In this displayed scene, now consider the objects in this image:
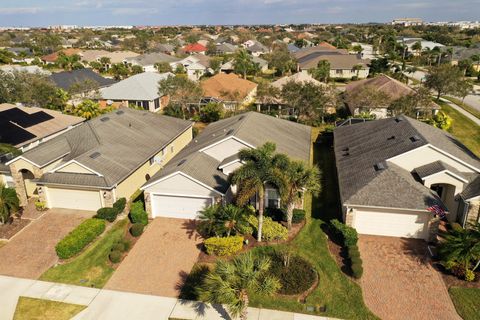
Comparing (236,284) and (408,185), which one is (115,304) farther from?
(408,185)

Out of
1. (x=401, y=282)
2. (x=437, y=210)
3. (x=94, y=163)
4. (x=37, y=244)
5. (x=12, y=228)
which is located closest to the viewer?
(x=401, y=282)

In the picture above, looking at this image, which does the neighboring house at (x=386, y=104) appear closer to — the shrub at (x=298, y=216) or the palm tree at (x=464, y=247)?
the shrub at (x=298, y=216)

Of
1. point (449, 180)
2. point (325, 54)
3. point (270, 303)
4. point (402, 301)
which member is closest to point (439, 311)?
point (402, 301)

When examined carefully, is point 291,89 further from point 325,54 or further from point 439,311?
point 325,54

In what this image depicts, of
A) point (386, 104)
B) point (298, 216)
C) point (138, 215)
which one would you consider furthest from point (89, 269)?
point (386, 104)

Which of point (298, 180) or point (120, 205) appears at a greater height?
point (298, 180)

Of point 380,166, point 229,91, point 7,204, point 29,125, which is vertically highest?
point 29,125

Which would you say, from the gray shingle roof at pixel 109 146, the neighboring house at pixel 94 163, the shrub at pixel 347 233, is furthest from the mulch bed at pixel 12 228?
the shrub at pixel 347 233
